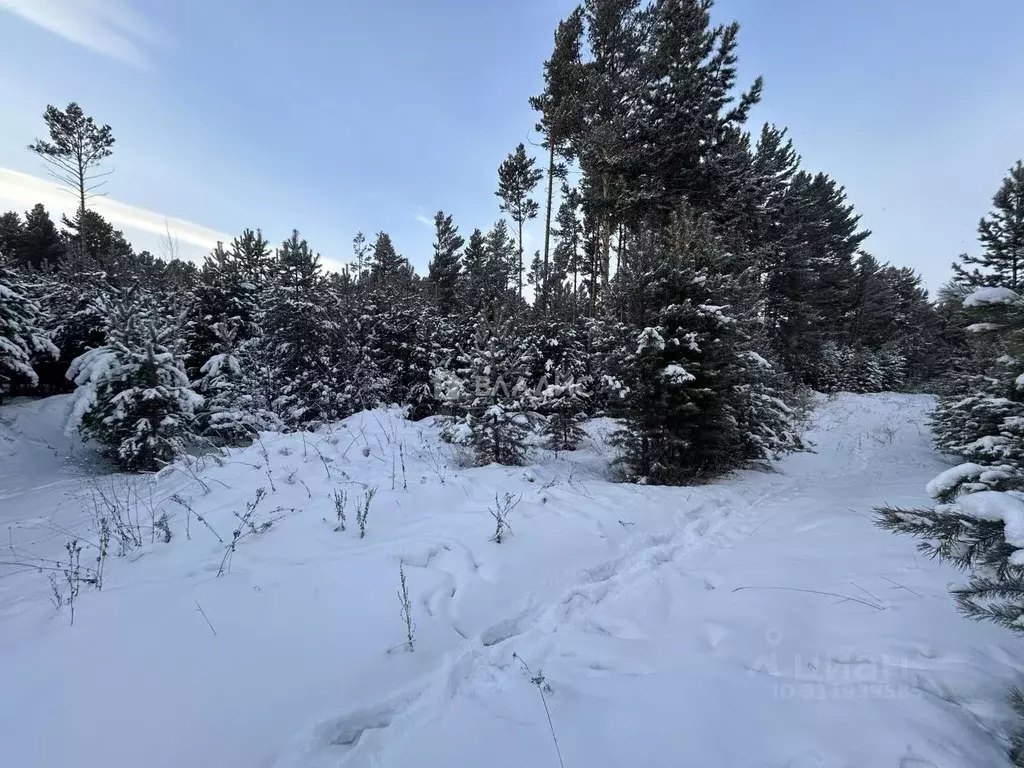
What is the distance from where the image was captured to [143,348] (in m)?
8.30

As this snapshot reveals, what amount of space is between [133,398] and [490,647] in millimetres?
9101

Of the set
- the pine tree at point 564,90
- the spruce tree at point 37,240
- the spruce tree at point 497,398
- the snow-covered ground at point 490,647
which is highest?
the pine tree at point 564,90

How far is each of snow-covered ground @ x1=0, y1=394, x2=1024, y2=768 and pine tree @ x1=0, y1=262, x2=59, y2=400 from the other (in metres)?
8.77

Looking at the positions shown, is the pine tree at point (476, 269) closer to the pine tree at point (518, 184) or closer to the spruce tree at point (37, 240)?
the pine tree at point (518, 184)

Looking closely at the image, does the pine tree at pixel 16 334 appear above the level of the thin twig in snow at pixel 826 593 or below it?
above

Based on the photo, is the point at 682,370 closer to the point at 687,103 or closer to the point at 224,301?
the point at 687,103


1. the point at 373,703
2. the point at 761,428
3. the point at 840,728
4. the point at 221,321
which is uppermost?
the point at 221,321

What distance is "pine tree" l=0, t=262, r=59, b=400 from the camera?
1027cm

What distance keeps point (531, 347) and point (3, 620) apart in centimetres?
1163

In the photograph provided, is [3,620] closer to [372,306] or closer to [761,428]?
[761,428]

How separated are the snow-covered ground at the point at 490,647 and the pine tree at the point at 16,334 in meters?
8.77

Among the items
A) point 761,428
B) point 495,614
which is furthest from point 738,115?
point 495,614

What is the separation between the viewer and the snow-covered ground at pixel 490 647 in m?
1.96

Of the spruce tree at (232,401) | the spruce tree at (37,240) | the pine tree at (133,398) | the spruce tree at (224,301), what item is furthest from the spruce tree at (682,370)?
the spruce tree at (37,240)
